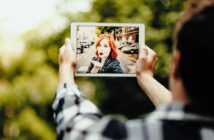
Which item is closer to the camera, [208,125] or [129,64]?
[208,125]

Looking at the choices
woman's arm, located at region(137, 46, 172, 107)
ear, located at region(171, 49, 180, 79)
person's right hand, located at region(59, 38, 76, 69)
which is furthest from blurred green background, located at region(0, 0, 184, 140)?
ear, located at region(171, 49, 180, 79)

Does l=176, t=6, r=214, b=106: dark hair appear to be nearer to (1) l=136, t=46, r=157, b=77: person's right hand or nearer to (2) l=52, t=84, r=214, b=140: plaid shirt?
(2) l=52, t=84, r=214, b=140: plaid shirt

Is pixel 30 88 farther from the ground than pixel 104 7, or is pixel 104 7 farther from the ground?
pixel 104 7

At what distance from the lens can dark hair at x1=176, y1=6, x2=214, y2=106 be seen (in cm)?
119

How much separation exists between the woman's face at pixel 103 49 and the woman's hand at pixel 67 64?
209 mm

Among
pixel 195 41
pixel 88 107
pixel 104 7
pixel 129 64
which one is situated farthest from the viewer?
pixel 104 7

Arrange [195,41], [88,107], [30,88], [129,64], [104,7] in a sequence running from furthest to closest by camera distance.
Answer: [104,7]
[30,88]
[129,64]
[88,107]
[195,41]

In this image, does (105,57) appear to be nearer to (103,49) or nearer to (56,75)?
(103,49)

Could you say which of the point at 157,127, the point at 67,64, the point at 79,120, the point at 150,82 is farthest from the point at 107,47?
the point at 157,127

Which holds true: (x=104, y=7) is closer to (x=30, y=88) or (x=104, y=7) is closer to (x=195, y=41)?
(x=30, y=88)

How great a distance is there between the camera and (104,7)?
44.1 ft

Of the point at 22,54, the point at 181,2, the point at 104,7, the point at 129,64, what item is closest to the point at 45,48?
the point at 22,54

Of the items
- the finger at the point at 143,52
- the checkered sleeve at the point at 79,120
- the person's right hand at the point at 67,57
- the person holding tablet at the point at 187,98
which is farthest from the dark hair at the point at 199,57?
the finger at the point at 143,52

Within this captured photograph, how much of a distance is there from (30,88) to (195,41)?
11.3 metres
